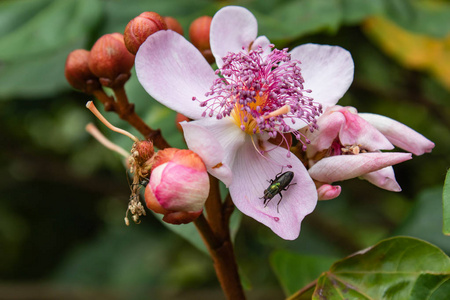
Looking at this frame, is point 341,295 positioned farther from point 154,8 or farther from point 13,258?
point 13,258

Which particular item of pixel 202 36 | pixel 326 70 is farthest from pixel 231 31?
pixel 326 70

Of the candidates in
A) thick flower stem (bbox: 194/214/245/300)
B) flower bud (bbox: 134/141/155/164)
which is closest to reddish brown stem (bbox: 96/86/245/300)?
thick flower stem (bbox: 194/214/245/300)

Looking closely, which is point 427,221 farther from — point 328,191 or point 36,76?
point 36,76

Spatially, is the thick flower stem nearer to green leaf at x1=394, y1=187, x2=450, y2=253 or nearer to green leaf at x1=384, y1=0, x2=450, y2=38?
green leaf at x1=394, y1=187, x2=450, y2=253

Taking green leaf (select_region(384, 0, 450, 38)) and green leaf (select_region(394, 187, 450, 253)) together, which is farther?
green leaf (select_region(384, 0, 450, 38))

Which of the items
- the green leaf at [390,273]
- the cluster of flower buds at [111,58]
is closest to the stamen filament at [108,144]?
the cluster of flower buds at [111,58]

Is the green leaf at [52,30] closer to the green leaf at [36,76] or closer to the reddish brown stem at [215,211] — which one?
the green leaf at [36,76]

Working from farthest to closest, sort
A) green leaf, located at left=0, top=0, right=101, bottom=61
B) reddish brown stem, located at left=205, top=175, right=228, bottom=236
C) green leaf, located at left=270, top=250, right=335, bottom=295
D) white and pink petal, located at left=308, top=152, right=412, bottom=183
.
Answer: green leaf, located at left=0, top=0, right=101, bottom=61, green leaf, located at left=270, top=250, right=335, bottom=295, reddish brown stem, located at left=205, top=175, right=228, bottom=236, white and pink petal, located at left=308, top=152, right=412, bottom=183
